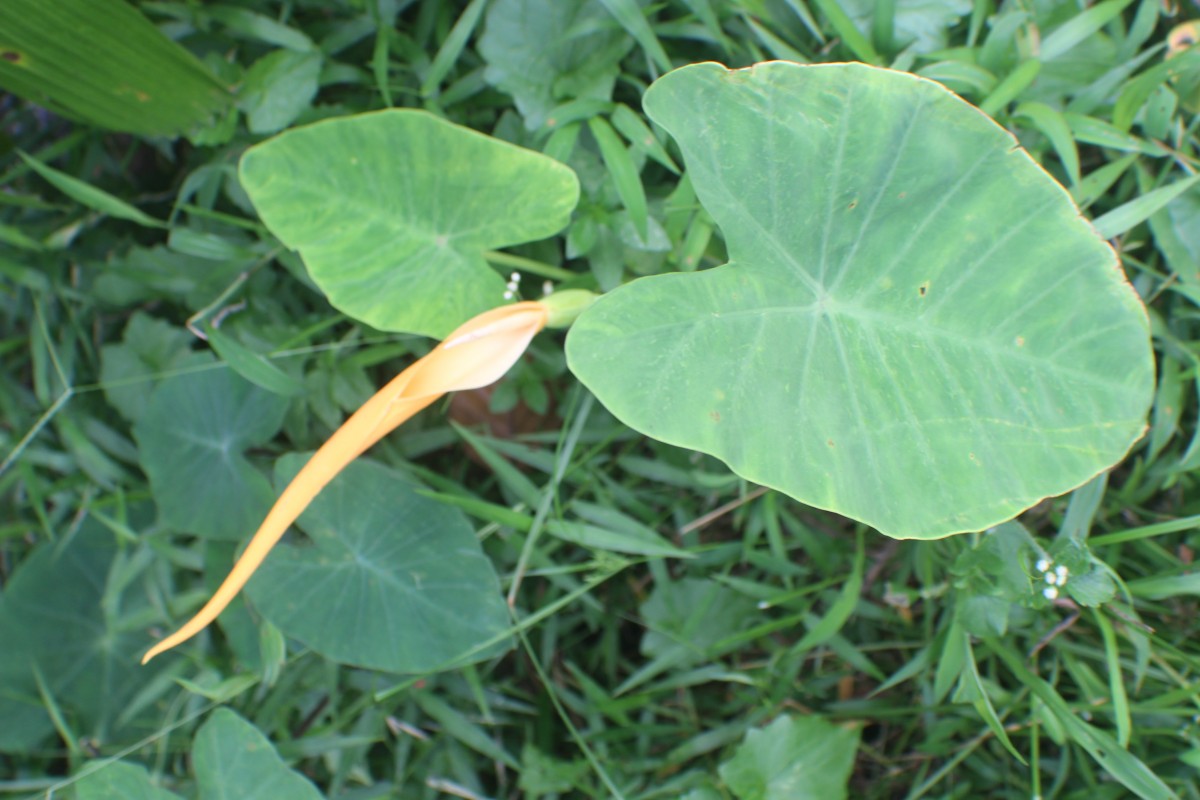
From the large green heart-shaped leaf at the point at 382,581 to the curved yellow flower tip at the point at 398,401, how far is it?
10.5 inches

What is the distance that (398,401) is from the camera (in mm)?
1053

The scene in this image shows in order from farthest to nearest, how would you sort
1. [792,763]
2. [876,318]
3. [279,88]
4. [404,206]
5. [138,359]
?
[138,359]
[279,88]
[792,763]
[404,206]
[876,318]

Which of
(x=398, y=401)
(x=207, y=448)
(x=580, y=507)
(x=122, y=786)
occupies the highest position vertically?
(x=398, y=401)

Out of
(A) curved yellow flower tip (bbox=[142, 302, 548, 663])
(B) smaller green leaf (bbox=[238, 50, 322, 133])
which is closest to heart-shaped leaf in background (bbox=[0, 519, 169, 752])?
(A) curved yellow flower tip (bbox=[142, 302, 548, 663])

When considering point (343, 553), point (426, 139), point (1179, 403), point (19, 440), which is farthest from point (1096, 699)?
point (19, 440)

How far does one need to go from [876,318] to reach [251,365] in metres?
1.02

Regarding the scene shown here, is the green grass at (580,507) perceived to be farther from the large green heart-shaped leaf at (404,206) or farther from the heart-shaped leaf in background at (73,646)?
the large green heart-shaped leaf at (404,206)

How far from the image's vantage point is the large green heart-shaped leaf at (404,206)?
1176 mm

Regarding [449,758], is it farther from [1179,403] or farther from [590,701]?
[1179,403]

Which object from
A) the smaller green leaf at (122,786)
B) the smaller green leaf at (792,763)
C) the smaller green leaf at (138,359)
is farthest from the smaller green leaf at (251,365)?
the smaller green leaf at (792,763)

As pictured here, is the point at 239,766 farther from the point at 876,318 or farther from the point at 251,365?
the point at 876,318

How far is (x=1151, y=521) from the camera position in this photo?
4.72 ft

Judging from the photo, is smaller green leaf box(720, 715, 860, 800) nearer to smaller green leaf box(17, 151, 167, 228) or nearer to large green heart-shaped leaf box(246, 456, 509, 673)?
large green heart-shaped leaf box(246, 456, 509, 673)

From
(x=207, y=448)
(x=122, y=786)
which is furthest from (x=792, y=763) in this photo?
(x=207, y=448)
